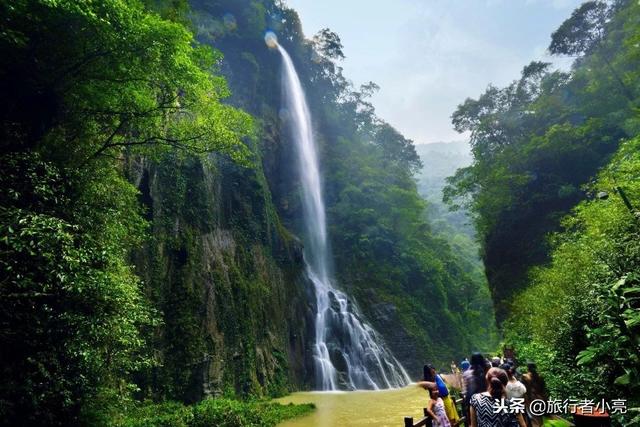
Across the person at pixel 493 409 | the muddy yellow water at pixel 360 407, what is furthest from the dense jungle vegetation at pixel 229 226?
the muddy yellow water at pixel 360 407

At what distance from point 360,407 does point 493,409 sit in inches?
515

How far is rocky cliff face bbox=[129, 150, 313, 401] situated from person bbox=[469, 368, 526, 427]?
10.8 m

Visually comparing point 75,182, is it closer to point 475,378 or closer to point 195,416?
point 195,416

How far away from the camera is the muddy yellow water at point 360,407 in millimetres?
12195

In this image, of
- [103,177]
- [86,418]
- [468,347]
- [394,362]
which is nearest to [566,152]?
[394,362]

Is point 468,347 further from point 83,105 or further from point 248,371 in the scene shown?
point 83,105

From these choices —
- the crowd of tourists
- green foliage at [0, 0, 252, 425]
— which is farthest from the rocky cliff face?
the crowd of tourists

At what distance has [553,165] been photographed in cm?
2308

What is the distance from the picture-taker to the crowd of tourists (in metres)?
3.61

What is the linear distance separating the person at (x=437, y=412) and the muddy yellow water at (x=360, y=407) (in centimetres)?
797

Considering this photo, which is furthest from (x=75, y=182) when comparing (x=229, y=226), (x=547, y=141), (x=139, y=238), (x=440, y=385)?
(x=547, y=141)

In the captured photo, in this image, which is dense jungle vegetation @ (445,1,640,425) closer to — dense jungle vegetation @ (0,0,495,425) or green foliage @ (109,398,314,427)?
green foliage @ (109,398,314,427)

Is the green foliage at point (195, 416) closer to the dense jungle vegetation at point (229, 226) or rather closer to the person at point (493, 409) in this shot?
the dense jungle vegetation at point (229, 226)

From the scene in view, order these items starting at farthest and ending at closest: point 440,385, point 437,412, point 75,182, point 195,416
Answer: point 195,416 < point 75,182 < point 440,385 < point 437,412
